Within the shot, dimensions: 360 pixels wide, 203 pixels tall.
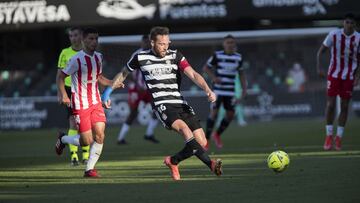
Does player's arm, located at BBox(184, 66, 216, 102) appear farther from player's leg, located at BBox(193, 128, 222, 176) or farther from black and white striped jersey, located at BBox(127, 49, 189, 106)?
player's leg, located at BBox(193, 128, 222, 176)

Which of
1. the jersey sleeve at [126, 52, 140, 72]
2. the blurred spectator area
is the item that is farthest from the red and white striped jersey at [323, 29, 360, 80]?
the blurred spectator area

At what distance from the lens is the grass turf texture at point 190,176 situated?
29.2ft

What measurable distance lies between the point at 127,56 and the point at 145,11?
2.00 m

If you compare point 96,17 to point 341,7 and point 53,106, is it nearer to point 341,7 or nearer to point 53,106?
point 53,106

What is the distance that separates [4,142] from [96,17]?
5.77 meters

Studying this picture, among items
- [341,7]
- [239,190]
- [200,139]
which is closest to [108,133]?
[341,7]

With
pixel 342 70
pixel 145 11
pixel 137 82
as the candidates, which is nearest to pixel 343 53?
pixel 342 70

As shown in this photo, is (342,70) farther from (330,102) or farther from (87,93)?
(87,93)

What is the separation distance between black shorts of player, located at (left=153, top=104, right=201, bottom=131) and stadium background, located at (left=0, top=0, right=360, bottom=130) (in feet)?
48.9

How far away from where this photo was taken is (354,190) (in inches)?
347

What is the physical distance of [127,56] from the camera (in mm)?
27203

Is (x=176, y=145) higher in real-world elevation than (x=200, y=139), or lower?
lower

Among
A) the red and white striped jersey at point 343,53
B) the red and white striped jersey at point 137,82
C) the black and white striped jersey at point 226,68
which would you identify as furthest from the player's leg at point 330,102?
the red and white striped jersey at point 137,82

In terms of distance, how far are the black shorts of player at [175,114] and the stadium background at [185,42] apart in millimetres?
14918
